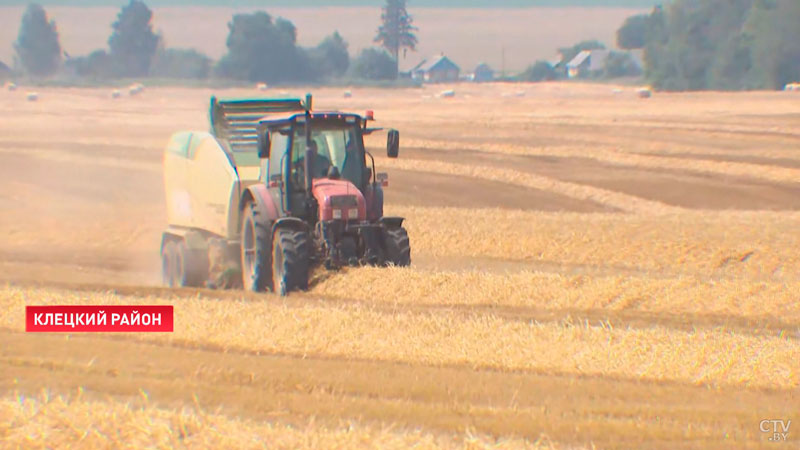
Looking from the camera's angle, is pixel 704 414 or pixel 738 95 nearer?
pixel 704 414

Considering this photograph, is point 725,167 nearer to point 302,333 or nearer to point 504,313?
point 504,313

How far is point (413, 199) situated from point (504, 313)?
14.8 m

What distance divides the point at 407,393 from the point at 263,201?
5777 millimetres

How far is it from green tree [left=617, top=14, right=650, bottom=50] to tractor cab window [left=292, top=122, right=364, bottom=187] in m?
131

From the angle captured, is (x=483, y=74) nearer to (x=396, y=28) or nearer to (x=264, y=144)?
(x=396, y=28)

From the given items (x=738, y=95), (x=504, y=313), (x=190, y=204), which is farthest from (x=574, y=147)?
(x=738, y=95)

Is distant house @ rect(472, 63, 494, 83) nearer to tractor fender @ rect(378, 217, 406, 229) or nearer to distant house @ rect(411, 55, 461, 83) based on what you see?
distant house @ rect(411, 55, 461, 83)

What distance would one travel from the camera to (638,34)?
141125 millimetres

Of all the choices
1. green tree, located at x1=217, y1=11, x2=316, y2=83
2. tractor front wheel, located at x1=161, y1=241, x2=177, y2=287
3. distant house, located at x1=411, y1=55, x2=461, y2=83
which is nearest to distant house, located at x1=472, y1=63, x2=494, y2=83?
distant house, located at x1=411, y1=55, x2=461, y2=83

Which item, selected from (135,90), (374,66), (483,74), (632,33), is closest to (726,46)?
(374,66)

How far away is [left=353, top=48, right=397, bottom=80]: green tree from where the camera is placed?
90.3 meters

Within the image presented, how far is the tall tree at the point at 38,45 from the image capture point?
80188 millimetres

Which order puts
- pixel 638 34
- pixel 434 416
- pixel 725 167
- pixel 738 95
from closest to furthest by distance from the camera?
pixel 434 416 → pixel 725 167 → pixel 738 95 → pixel 638 34

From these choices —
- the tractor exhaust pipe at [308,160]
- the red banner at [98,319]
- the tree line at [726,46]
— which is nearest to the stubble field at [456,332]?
the red banner at [98,319]
